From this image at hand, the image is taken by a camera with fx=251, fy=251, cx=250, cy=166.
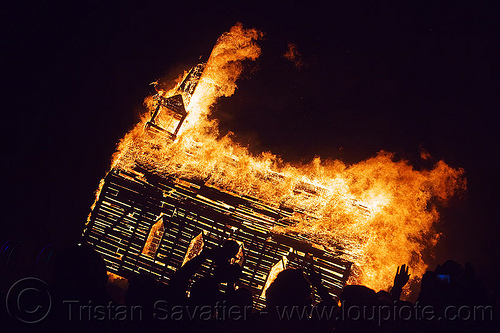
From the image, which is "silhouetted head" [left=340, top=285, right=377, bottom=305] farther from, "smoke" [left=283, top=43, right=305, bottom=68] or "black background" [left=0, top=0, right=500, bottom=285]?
"smoke" [left=283, top=43, right=305, bottom=68]

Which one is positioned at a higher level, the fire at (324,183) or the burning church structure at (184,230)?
the fire at (324,183)

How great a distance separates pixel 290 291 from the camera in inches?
84.0

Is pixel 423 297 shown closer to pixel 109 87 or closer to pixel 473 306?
pixel 473 306

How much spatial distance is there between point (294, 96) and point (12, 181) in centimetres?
512

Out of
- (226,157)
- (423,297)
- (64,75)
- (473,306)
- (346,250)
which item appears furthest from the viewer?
(64,75)

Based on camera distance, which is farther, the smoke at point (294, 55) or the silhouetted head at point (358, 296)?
the smoke at point (294, 55)

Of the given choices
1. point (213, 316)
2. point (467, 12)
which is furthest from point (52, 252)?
point (467, 12)

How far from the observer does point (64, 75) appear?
14.9ft

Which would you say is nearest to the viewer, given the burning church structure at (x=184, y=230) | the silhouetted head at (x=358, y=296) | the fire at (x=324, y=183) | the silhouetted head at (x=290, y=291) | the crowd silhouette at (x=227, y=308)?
the crowd silhouette at (x=227, y=308)

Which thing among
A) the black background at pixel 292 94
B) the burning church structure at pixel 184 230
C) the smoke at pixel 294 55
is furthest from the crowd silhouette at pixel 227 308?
the smoke at pixel 294 55
